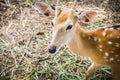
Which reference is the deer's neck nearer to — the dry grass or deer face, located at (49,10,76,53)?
deer face, located at (49,10,76,53)

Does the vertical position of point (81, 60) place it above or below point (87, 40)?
below

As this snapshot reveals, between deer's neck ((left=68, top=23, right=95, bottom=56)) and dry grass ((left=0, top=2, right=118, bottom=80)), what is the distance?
431 millimetres

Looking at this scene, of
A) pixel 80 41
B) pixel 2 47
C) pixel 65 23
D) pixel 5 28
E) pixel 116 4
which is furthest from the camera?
pixel 116 4

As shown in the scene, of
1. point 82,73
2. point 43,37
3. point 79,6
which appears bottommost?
point 82,73

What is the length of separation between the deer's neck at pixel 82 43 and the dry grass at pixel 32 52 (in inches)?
17.0

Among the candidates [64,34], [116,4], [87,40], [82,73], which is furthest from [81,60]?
[116,4]

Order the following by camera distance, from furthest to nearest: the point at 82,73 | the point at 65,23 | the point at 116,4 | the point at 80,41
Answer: the point at 116,4
the point at 82,73
the point at 80,41
the point at 65,23

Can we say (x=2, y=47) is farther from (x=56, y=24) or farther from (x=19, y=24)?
(x=56, y=24)

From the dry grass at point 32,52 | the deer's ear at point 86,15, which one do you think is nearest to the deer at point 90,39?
the deer's ear at point 86,15

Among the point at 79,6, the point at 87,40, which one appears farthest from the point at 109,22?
the point at 87,40

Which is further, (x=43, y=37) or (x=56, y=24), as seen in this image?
(x=43, y=37)

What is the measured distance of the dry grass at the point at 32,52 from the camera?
366cm

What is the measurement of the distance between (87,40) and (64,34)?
382mm

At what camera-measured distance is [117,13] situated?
445 centimetres
